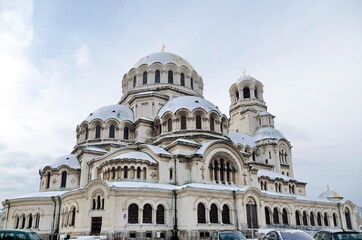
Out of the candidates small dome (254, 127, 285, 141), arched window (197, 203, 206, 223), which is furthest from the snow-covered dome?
arched window (197, 203, 206, 223)

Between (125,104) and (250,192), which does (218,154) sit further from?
(125,104)

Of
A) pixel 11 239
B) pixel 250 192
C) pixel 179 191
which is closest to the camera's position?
pixel 11 239

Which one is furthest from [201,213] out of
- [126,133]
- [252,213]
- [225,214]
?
[126,133]

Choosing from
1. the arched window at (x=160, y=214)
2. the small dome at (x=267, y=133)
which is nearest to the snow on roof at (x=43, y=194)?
the arched window at (x=160, y=214)

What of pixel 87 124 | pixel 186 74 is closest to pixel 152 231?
pixel 87 124

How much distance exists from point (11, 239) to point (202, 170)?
63.3 ft

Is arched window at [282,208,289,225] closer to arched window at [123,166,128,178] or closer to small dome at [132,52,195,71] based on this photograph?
arched window at [123,166,128,178]

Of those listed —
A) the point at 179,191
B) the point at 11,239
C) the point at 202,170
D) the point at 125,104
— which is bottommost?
the point at 11,239

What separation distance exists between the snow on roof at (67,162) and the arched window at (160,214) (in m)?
12.5

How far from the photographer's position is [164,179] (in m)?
29.2

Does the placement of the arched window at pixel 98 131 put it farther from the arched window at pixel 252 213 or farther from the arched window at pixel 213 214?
the arched window at pixel 252 213

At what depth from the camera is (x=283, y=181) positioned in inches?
1606

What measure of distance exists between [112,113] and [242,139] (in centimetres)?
1946

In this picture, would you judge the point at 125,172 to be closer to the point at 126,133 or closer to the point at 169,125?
the point at 169,125
